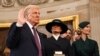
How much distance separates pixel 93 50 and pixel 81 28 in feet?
1.08

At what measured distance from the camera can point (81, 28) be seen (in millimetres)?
5020

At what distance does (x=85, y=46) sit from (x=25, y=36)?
1238mm

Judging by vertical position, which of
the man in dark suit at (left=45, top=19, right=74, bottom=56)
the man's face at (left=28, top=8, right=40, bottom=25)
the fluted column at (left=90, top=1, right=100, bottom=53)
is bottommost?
the fluted column at (left=90, top=1, right=100, bottom=53)

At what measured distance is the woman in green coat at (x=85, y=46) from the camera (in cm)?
494

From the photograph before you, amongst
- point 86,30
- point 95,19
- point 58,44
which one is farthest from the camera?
point 95,19

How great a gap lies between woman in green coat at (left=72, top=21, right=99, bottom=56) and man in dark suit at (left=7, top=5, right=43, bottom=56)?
3.11 feet

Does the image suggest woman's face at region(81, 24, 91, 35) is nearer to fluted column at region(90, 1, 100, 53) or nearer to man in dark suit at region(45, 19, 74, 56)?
man in dark suit at region(45, 19, 74, 56)

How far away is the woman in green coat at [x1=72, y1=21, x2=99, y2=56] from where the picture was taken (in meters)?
4.94

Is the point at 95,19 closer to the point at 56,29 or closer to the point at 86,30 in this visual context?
the point at 86,30

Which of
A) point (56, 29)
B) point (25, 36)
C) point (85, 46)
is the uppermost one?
point (25, 36)

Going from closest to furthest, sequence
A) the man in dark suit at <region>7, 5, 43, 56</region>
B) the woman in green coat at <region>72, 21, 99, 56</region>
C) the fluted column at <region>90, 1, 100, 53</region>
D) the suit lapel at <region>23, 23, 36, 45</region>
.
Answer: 1. the man in dark suit at <region>7, 5, 43, 56</region>
2. the suit lapel at <region>23, 23, 36, 45</region>
3. the woman in green coat at <region>72, 21, 99, 56</region>
4. the fluted column at <region>90, 1, 100, 53</region>

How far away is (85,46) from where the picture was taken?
197 inches

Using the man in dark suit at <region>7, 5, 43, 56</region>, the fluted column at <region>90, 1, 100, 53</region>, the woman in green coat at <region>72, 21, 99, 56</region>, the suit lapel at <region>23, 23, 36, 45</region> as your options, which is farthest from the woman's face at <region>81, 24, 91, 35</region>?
the fluted column at <region>90, 1, 100, 53</region>

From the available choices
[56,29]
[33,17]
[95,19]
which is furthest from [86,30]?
[95,19]
